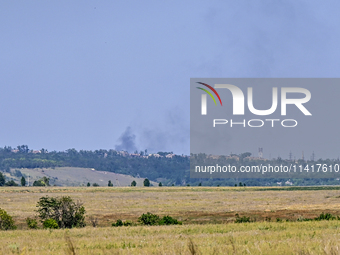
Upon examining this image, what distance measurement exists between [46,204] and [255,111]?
1794 inches

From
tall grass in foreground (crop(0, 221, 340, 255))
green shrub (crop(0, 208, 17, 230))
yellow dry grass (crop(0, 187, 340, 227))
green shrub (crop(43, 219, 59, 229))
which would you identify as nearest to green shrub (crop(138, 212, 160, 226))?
green shrub (crop(43, 219, 59, 229))

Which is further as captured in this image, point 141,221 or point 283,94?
point 283,94

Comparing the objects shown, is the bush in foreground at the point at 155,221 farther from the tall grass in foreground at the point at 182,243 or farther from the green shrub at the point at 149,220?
the tall grass in foreground at the point at 182,243

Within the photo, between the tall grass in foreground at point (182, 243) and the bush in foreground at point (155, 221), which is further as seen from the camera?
the bush in foreground at point (155, 221)

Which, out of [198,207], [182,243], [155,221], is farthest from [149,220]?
[198,207]

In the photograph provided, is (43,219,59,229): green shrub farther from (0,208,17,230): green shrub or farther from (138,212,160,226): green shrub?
Result: (138,212,160,226): green shrub

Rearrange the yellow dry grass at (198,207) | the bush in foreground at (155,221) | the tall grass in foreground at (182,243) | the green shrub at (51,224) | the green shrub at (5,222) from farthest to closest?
the yellow dry grass at (198,207)
the bush in foreground at (155,221)
the green shrub at (51,224)
the green shrub at (5,222)
the tall grass in foreground at (182,243)

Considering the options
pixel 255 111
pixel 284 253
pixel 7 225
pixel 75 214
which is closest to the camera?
pixel 284 253

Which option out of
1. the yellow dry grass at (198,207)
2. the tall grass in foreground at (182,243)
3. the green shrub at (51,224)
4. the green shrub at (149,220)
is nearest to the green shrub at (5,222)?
the green shrub at (51,224)

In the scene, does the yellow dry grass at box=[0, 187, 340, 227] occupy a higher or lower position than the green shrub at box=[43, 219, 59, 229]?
lower

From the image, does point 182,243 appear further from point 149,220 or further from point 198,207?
point 198,207

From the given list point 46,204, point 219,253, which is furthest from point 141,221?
point 219,253

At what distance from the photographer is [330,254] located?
12.2m

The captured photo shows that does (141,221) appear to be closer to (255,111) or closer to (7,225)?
(7,225)
